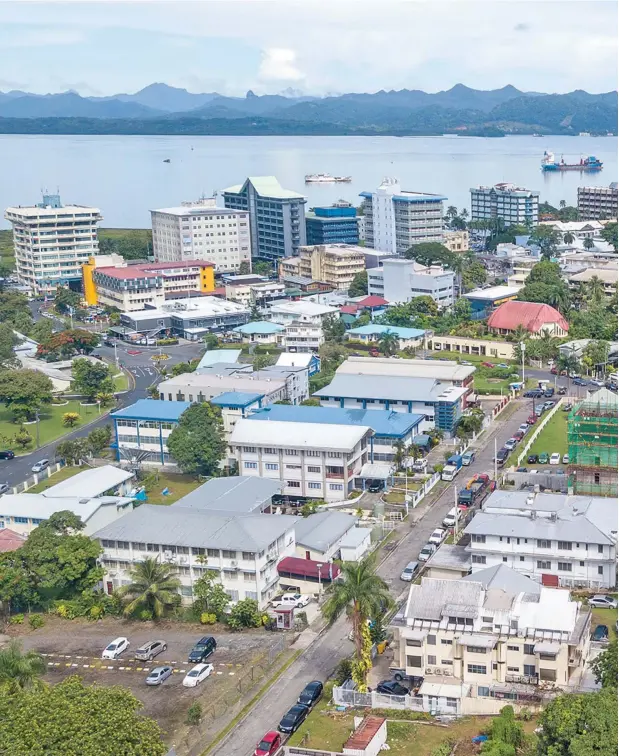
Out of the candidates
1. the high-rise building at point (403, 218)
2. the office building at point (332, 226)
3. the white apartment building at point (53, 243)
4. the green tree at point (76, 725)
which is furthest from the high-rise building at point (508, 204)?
the green tree at point (76, 725)

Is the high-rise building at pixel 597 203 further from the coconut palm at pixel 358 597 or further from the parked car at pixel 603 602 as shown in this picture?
the coconut palm at pixel 358 597

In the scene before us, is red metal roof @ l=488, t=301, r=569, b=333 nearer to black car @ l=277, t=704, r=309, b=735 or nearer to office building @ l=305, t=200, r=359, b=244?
office building @ l=305, t=200, r=359, b=244

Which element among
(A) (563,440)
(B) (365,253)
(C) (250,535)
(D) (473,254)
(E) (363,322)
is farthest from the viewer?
(D) (473,254)

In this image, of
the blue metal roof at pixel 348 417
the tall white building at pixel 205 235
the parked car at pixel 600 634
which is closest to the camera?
the parked car at pixel 600 634

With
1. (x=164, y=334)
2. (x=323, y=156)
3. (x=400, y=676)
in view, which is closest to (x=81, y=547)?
(x=400, y=676)

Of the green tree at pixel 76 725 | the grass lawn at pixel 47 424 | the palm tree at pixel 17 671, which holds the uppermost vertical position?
the green tree at pixel 76 725

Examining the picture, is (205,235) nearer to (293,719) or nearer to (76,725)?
(293,719)

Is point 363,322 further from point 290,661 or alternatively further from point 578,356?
point 290,661
